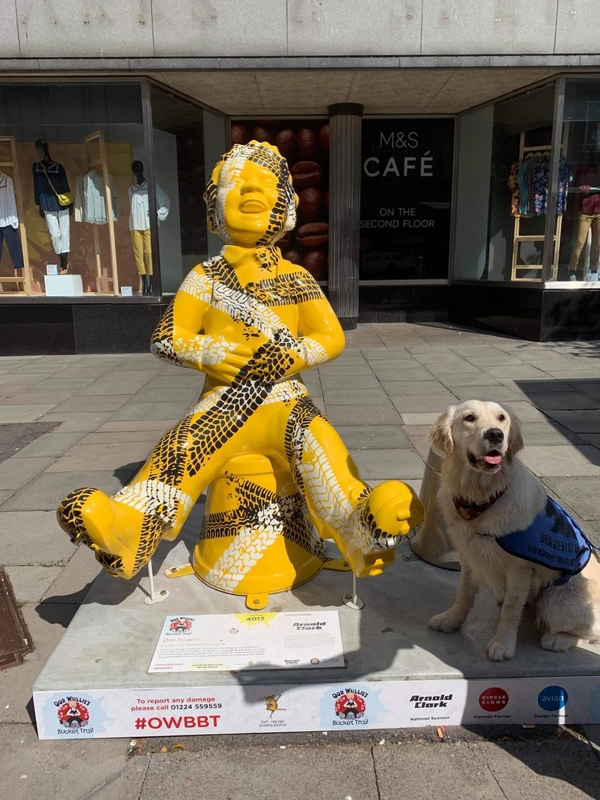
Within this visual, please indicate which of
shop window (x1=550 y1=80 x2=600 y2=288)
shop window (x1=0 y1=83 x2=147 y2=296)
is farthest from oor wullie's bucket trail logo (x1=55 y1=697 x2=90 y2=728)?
shop window (x1=550 y1=80 x2=600 y2=288)

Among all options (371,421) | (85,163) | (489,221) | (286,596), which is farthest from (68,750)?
(489,221)

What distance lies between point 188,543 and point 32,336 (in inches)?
289

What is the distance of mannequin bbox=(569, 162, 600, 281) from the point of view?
964cm

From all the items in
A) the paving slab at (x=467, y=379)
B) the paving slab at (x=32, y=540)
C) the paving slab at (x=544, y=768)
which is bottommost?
the paving slab at (x=544, y=768)

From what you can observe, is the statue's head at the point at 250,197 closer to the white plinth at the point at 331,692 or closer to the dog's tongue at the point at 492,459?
the dog's tongue at the point at 492,459

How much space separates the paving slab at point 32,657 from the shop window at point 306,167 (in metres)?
9.35

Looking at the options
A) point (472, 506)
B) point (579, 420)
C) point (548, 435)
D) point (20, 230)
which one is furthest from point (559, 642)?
point (20, 230)

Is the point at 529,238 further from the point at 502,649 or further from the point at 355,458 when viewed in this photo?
the point at 502,649

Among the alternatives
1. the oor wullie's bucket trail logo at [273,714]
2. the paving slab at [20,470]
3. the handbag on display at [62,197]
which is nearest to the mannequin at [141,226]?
the handbag on display at [62,197]

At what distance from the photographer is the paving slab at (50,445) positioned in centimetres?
531

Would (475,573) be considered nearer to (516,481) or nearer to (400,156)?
(516,481)

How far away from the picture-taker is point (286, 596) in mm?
2836

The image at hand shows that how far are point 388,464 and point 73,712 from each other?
304 cm

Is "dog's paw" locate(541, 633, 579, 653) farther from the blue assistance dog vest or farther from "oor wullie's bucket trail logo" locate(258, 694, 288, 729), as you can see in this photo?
"oor wullie's bucket trail logo" locate(258, 694, 288, 729)
